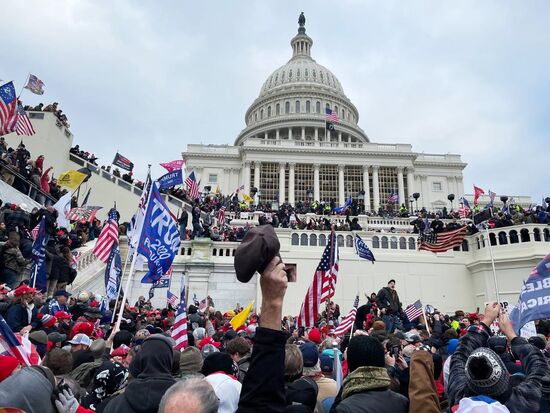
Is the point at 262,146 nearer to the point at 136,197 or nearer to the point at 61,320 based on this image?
the point at 136,197

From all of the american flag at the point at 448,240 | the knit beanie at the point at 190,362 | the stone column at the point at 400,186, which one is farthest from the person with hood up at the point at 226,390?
the stone column at the point at 400,186

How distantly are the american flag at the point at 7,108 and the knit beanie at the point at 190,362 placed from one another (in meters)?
14.3

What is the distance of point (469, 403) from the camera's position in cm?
262

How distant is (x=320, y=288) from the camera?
35.6 feet

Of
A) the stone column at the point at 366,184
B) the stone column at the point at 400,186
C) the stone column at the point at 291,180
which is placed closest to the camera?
the stone column at the point at 366,184

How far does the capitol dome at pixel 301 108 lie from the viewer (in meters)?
80.5

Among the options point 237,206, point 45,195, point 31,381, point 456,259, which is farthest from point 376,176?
point 31,381

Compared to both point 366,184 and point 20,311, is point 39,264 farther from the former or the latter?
point 366,184

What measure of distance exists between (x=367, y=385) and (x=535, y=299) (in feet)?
14.2

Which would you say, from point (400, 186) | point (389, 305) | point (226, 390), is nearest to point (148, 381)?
point (226, 390)

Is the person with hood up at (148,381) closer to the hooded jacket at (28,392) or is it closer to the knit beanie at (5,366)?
the hooded jacket at (28,392)

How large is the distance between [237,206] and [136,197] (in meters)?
10.5

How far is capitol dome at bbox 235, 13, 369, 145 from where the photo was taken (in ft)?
264

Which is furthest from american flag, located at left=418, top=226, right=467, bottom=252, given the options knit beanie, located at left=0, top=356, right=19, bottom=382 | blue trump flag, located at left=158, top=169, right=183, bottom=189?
knit beanie, located at left=0, top=356, right=19, bottom=382
